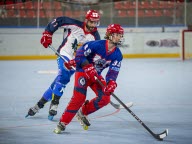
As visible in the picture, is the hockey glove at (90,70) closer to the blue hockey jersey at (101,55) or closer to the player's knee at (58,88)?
the blue hockey jersey at (101,55)

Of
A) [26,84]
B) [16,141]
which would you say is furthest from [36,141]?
[26,84]

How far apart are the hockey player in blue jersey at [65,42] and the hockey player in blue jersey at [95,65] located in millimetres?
730

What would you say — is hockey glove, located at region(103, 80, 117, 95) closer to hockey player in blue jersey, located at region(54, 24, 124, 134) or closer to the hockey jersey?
hockey player in blue jersey, located at region(54, 24, 124, 134)

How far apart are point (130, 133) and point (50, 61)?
1038cm

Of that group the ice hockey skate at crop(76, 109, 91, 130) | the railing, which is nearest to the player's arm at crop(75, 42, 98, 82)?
the ice hockey skate at crop(76, 109, 91, 130)

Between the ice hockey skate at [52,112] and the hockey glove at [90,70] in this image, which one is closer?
the hockey glove at [90,70]

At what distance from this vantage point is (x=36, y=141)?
5227 mm

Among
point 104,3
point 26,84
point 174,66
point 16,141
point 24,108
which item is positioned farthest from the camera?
point 104,3

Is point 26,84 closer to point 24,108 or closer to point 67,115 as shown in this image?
point 24,108

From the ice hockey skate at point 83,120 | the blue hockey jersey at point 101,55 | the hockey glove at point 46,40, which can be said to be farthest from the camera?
the hockey glove at point 46,40

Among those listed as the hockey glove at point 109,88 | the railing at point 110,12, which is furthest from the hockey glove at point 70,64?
the railing at point 110,12

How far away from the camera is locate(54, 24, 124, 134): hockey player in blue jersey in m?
5.50

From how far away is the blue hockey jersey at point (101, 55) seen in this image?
557 cm

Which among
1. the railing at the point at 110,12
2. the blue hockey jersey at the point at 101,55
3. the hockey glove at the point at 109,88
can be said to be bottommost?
the hockey glove at the point at 109,88
